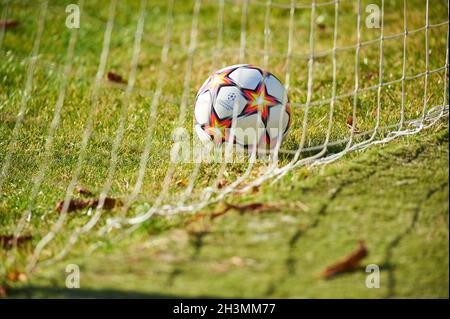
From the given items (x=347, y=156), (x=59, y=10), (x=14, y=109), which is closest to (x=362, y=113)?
(x=347, y=156)

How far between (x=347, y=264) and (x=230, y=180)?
115 cm

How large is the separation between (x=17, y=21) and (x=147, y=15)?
54.1 inches

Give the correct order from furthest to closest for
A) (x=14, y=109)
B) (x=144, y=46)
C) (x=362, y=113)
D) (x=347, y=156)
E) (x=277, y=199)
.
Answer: (x=144, y=46) → (x=14, y=109) → (x=362, y=113) → (x=347, y=156) → (x=277, y=199)

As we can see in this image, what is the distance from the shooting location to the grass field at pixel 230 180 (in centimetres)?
280

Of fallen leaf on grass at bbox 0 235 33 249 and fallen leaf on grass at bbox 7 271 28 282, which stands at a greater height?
fallen leaf on grass at bbox 0 235 33 249

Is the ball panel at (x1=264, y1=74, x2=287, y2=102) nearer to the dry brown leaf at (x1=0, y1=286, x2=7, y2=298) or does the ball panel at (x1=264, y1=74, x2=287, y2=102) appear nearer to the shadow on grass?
the shadow on grass

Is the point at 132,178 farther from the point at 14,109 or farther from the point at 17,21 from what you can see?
the point at 17,21

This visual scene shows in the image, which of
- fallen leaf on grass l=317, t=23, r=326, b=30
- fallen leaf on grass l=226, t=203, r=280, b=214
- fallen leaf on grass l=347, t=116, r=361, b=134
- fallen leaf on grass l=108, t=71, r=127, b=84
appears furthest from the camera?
fallen leaf on grass l=317, t=23, r=326, b=30

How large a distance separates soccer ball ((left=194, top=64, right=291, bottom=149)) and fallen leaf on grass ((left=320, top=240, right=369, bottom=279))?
1196 mm

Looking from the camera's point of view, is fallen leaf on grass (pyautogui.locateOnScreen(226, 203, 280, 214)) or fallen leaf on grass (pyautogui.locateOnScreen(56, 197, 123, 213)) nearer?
fallen leaf on grass (pyautogui.locateOnScreen(226, 203, 280, 214))

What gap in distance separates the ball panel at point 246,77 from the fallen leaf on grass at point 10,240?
1.48 metres

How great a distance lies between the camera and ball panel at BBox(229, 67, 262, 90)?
3.92 metres

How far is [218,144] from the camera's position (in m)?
3.96

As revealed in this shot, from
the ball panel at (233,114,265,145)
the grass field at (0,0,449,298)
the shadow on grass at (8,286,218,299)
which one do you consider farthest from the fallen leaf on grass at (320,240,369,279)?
the ball panel at (233,114,265,145)
